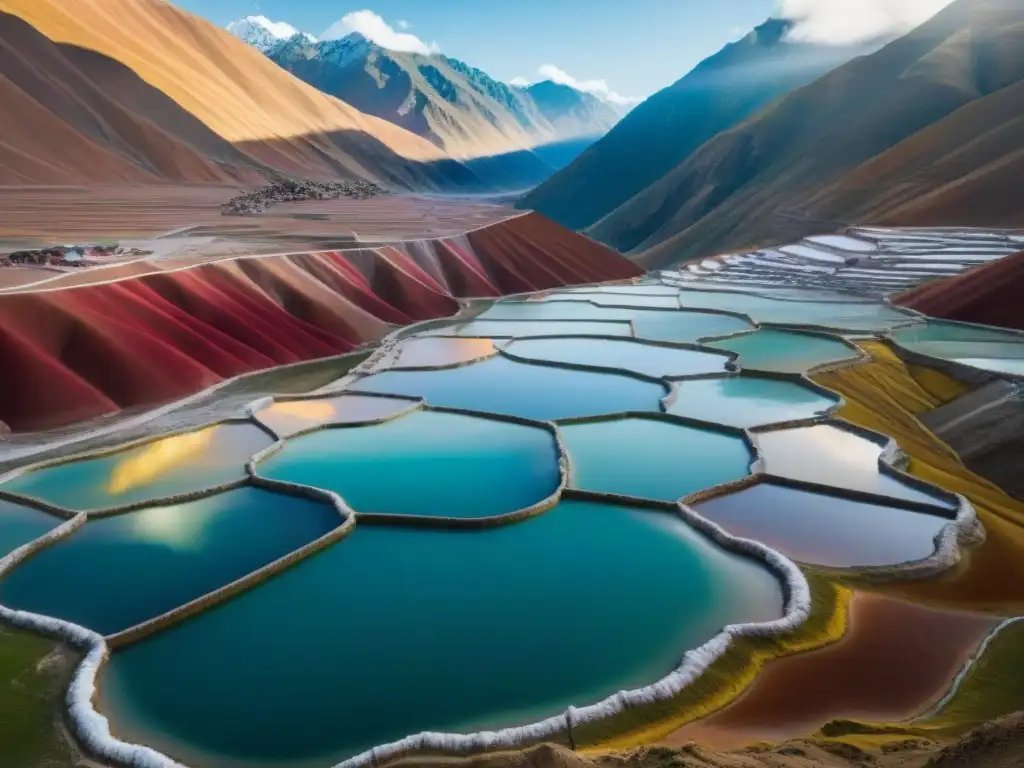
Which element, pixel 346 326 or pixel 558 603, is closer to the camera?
pixel 558 603

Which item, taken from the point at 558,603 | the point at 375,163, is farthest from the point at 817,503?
the point at 375,163

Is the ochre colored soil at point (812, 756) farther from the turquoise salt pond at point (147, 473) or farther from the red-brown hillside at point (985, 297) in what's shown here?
the red-brown hillside at point (985, 297)

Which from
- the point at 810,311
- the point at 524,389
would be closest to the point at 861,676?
the point at 524,389

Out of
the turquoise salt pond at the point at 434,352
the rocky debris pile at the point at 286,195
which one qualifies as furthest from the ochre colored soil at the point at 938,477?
the rocky debris pile at the point at 286,195

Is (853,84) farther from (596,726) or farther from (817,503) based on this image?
(596,726)

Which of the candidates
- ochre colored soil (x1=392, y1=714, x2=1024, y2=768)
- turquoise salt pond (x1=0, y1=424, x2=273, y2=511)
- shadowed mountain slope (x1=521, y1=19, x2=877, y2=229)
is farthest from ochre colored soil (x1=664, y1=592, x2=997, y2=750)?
shadowed mountain slope (x1=521, y1=19, x2=877, y2=229)
